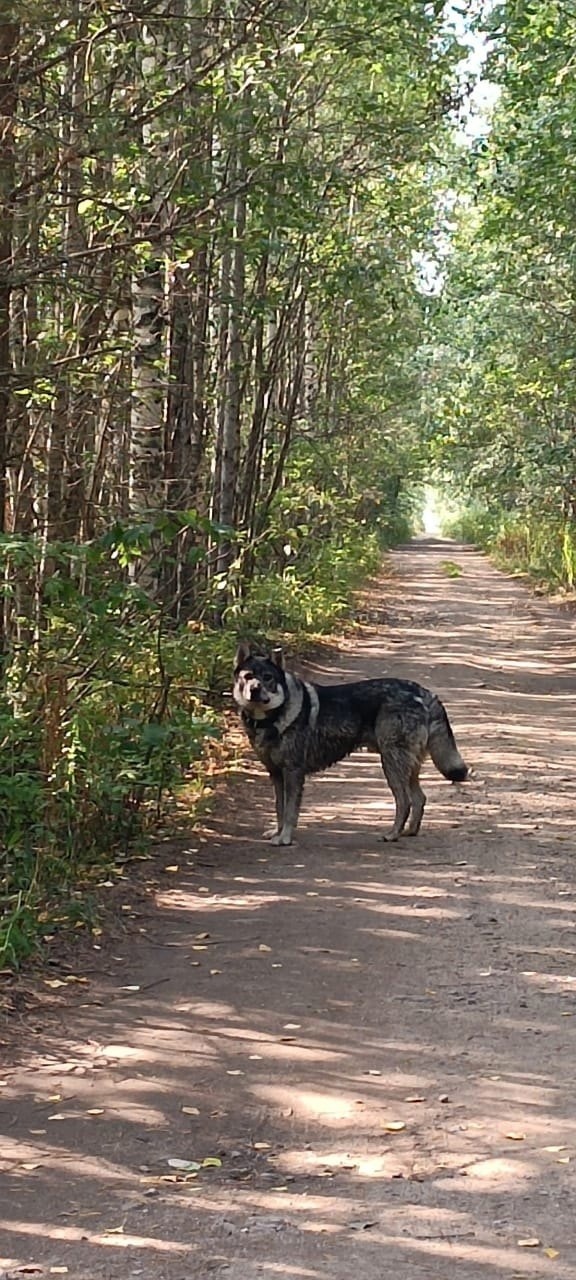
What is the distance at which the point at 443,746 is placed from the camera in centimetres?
1085

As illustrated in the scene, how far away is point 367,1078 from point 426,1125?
1.74 ft

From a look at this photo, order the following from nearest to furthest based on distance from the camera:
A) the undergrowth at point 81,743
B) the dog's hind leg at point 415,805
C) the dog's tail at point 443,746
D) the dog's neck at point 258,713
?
the undergrowth at point 81,743
the dog's neck at point 258,713
the dog's hind leg at point 415,805
the dog's tail at point 443,746

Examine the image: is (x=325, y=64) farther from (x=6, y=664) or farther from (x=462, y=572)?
(x=462, y=572)

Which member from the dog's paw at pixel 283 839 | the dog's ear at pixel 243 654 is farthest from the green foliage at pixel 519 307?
the dog's paw at pixel 283 839

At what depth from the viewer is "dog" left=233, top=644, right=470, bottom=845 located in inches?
405

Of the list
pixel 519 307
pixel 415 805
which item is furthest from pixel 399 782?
pixel 519 307

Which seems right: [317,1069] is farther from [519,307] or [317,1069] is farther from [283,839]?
[519,307]

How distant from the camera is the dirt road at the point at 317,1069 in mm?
4688

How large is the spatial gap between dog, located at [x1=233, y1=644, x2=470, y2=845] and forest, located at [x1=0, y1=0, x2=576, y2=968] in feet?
2.05

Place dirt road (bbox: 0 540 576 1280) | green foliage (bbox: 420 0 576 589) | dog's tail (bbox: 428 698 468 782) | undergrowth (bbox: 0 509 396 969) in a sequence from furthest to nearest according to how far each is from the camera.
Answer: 1. green foliage (bbox: 420 0 576 589)
2. dog's tail (bbox: 428 698 468 782)
3. undergrowth (bbox: 0 509 396 969)
4. dirt road (bbox: 0 540 576 1280)

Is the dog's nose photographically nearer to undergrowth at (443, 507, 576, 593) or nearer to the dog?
the dog

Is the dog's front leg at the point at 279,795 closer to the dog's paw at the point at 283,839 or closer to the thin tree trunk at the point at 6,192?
the dog's paw at the point at 283,839

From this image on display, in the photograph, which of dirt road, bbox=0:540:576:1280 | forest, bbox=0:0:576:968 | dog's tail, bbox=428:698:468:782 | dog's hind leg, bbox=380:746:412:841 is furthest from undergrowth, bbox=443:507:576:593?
dirt road, bbox=0:540:576:1280

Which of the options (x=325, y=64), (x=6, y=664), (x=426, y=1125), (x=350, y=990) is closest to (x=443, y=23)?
(x=325, y=64)
